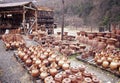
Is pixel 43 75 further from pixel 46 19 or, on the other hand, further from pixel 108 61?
pixel 46 19

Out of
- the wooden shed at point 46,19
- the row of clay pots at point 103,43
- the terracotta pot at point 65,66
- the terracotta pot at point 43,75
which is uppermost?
the wooden shed at point 46,19

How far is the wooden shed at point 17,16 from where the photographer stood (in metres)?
15.6

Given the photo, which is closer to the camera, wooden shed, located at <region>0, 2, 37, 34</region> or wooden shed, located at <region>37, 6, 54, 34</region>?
wooden shed, located at <region>0, 2, 37, 34</region>

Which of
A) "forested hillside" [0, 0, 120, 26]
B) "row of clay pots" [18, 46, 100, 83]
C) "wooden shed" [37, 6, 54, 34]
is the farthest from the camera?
"forested hillside" [0, 0, 120, 26]

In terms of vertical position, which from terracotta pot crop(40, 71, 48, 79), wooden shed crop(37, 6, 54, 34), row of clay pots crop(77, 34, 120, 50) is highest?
wooden shed crop(37, 6, 54, 34)

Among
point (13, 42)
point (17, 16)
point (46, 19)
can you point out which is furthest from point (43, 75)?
point (46, 19)

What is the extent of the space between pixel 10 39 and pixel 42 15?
10228 millimetres

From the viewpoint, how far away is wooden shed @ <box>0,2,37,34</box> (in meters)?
15.6

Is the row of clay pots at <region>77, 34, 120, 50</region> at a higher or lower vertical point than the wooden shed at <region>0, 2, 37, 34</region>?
lower

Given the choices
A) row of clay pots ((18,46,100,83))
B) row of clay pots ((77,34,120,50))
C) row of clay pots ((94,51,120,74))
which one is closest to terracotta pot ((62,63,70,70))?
row of clay pots ((18,46,100,83))

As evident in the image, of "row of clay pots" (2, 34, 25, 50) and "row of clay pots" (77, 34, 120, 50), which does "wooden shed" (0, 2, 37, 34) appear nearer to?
"row of clay pots" (2, 34, 25, 50)

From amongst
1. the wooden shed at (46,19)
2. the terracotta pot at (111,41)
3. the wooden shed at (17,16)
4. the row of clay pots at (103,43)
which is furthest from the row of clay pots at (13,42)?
the wooden shed at (46,19)

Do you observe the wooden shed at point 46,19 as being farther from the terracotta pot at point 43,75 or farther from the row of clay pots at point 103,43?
the terracotta pot at point 43,75

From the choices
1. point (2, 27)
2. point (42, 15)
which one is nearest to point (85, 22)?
point (42, 15)
